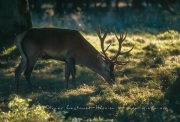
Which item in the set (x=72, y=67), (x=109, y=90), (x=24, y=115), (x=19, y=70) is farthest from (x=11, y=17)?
(x=24, y=115)

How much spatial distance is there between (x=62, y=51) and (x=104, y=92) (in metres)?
1.60

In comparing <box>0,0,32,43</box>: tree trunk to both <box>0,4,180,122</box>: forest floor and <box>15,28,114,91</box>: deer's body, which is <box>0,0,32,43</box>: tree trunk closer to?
<box>0,4,180,122</box>: forest floor

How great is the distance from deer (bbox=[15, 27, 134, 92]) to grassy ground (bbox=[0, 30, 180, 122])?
340mm

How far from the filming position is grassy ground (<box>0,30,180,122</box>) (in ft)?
25.4

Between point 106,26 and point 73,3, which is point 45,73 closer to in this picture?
point 106,26

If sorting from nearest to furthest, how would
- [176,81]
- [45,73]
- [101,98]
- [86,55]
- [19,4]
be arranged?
[101,98], [176,81], [86,55], [45,73], [19,4]

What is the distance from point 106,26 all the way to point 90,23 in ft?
4.21

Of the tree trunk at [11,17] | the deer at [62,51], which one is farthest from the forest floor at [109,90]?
the tree trunk at [11,17]

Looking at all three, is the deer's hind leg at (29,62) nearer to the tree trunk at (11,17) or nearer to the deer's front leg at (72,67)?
the deer's front leg at (72,67)

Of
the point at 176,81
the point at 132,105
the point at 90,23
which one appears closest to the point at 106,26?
the point at 90,23

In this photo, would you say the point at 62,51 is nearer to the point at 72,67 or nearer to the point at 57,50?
the point at 57,50

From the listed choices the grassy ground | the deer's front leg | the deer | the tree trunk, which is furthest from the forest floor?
the tree trunk

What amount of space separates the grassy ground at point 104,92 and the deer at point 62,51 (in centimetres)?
34

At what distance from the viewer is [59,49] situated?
408 inches
